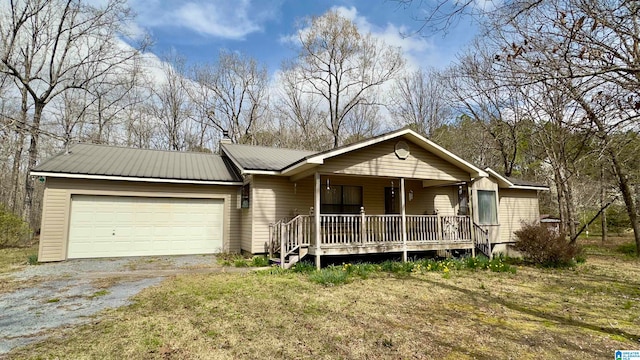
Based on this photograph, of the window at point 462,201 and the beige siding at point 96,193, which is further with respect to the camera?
the window at point 462,201

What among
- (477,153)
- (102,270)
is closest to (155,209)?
(102,270)

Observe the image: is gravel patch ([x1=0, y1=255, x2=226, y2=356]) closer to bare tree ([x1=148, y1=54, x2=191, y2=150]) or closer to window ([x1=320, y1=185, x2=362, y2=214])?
window ([x1=320, y1=185, x2=362, y2=214])

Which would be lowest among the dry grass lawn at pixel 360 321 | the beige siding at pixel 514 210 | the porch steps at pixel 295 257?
the dry grass lawn at pixel 360 321

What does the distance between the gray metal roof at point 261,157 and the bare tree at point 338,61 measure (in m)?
A: 11.6

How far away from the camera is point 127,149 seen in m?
13.6

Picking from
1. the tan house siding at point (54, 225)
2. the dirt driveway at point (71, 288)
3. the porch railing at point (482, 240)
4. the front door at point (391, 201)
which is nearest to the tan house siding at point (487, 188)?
the porch railing at point (482, 240)

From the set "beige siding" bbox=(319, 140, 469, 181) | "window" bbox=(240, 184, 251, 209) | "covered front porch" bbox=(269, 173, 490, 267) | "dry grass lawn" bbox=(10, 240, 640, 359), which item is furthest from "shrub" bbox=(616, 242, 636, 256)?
"window" bbox=(240, 184, 251, 209)

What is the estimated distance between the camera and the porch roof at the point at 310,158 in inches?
366

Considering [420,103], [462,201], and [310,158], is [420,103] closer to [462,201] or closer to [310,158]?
[462,201]

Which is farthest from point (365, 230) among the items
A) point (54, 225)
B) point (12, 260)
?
point (12, 260)

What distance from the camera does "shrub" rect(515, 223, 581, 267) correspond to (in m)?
10.2

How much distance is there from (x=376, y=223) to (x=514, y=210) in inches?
290

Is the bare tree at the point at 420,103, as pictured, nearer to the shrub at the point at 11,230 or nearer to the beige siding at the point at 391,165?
the beige siding at the point at 391,165

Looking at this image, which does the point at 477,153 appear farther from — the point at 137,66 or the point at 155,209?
the point at 137,66
